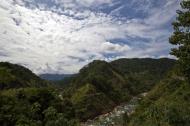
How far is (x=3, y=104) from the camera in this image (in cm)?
6456

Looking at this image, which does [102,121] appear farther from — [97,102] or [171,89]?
[171,89]

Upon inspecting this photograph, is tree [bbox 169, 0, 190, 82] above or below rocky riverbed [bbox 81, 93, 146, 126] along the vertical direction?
above

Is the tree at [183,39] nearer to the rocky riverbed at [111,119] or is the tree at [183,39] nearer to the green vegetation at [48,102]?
the green vegetation at [48,102]

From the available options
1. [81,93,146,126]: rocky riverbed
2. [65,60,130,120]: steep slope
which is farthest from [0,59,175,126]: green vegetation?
[81,93,146,126]: rocky riverbed

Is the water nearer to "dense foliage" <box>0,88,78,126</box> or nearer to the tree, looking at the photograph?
"dense foliage" <box>0,88,78,126</box>

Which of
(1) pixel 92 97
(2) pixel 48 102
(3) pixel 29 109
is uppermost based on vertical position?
(1) pixel 92 97

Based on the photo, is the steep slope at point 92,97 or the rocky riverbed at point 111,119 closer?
the rocky riverbed at point 111,119

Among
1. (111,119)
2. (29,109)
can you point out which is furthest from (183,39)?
(111,119)

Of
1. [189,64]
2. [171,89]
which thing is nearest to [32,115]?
[189,64]

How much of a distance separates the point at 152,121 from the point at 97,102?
122 m

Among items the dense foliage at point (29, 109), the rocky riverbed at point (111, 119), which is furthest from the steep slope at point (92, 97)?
the dense foliage at point (29, 109)

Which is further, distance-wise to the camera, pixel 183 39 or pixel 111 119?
pixel 111 119

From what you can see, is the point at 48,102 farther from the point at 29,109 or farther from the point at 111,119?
the point at 111,119

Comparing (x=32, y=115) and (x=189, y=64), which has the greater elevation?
(x=189, y=64)
